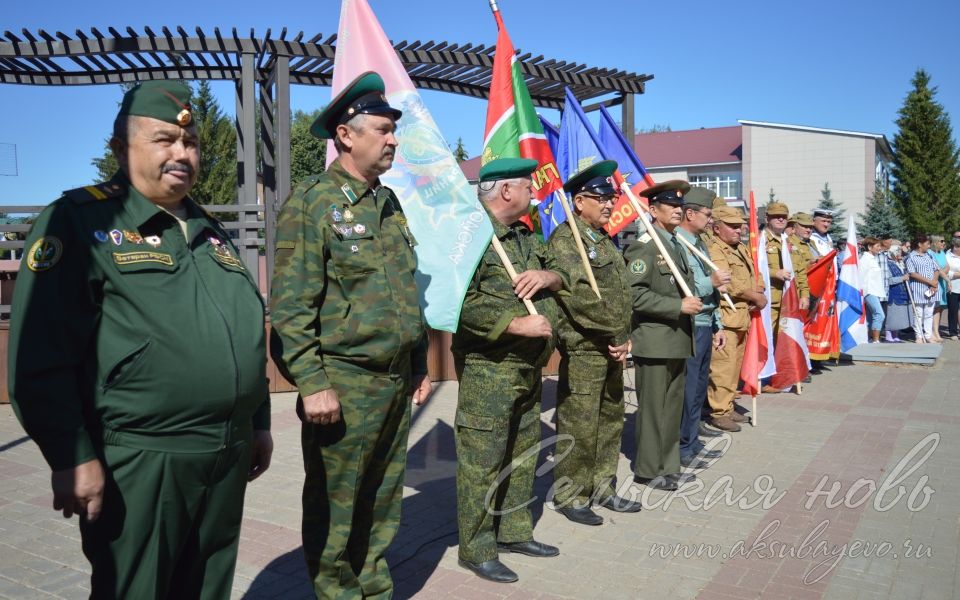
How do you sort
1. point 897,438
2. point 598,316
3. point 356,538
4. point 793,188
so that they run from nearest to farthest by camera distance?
point 356,538
point 598,316
point 897,438
point 793,188

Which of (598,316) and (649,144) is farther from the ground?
(649,144)

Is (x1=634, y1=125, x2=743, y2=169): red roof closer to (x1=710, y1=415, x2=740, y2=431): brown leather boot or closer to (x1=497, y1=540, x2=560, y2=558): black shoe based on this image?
(x1=710, y1=415, x2=740, y2=431): brown leather boot

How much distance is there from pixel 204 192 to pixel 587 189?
29763 mm

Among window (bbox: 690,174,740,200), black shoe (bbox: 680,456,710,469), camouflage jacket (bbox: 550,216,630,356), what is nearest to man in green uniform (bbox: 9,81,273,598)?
camouflage jacket (bbox: 550,216,630,356)

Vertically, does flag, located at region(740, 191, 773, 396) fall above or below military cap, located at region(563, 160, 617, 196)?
below

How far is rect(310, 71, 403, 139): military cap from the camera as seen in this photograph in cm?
317

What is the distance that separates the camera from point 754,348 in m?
7.75

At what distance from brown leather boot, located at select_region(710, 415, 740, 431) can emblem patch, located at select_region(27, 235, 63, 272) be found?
6459 mm

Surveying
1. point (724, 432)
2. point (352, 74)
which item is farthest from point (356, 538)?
point (724, 432)

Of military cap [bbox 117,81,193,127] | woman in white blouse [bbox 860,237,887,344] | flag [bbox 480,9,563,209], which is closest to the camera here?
military cap [bbox 117,81,193,127]

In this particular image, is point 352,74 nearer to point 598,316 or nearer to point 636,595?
point 598,316

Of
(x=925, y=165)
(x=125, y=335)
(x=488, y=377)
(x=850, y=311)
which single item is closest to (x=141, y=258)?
(x=125, y=335)

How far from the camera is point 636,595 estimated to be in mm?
3709

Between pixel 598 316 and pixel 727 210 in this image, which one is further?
pixel 727 210
